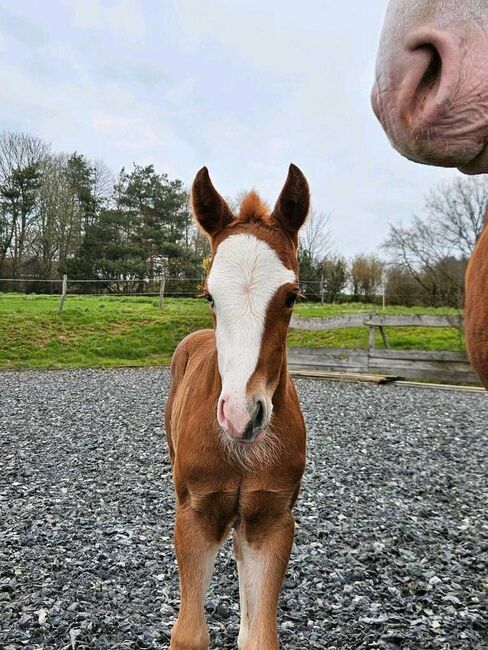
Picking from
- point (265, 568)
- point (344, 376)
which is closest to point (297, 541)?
point (265, 568)

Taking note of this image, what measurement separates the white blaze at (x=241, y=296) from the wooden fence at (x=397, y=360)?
11.1m

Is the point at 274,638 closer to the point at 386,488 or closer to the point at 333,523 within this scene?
the point at 333,523

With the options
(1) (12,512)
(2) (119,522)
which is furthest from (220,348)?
(1) (12,512)

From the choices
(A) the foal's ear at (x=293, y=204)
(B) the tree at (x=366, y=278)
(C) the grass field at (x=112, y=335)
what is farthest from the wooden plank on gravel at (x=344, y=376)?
(B) the tree at (x=366, y=278)

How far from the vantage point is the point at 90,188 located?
32875mm

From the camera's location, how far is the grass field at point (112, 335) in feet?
52.7

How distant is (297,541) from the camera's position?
13.8 feet

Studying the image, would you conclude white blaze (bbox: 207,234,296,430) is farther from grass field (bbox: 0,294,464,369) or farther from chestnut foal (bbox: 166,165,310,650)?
grass field (bbox: 0,294,464,369)

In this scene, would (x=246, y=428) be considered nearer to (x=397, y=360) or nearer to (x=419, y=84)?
(x=419, y=84)

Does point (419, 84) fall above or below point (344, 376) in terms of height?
above

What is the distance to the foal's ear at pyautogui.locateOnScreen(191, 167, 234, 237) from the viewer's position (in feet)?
7.61

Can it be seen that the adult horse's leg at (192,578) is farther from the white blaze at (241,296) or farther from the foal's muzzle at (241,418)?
the white blaze at (241,296)

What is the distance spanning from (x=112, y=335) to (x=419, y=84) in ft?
57.6

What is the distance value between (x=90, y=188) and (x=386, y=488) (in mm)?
31446
